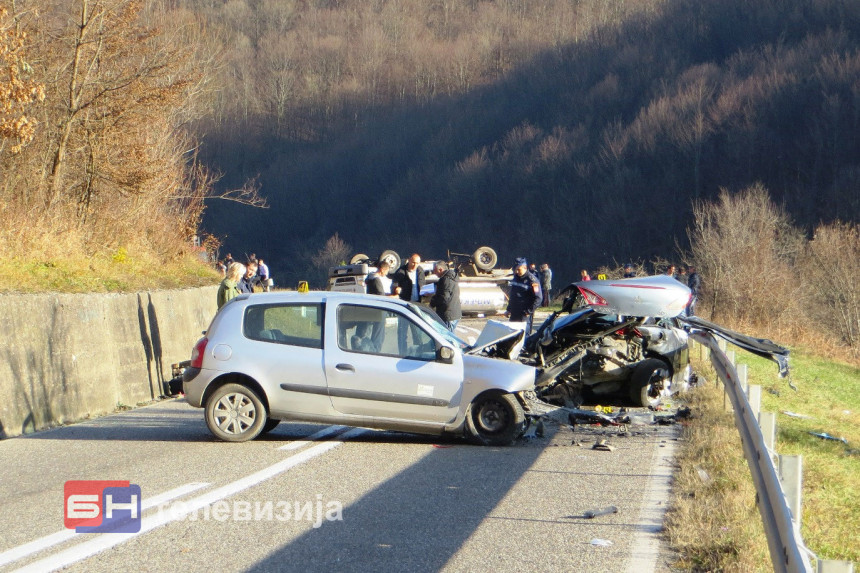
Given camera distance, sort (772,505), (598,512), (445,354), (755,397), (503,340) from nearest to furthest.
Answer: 1. (772,505)
2. (598,512)
3. (755,397)
4. (445,354)
5. (503,340)

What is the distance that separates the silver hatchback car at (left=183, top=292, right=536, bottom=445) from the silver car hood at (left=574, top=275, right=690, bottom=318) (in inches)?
65.3

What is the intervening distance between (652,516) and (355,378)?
387cm

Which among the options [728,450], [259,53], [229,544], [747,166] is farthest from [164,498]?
[259,53]

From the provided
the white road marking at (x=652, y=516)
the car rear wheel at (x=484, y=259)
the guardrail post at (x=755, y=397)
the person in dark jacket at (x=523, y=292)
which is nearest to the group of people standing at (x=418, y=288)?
the person in dark jacket at (x=523, y=292)

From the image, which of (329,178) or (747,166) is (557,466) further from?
(329,178)

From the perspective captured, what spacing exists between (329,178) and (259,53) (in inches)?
646

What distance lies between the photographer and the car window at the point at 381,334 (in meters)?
10.2

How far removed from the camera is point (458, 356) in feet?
33.2

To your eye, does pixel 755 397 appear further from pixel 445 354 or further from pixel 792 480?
pixel 792 480

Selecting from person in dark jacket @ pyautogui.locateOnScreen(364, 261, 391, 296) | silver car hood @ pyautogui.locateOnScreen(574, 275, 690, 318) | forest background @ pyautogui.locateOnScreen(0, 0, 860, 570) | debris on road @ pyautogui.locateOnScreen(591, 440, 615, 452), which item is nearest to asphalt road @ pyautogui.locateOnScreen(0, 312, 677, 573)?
debris on road @ pyautogui.locateOnScreen(591, 440, 615, 452)

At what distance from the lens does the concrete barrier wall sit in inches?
458

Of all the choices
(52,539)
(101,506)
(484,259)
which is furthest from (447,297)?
(484,259)

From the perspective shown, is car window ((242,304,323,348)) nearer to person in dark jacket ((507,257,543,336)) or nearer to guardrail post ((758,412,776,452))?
guardrail post ((758,412,776,452))

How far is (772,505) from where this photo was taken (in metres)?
5.52
